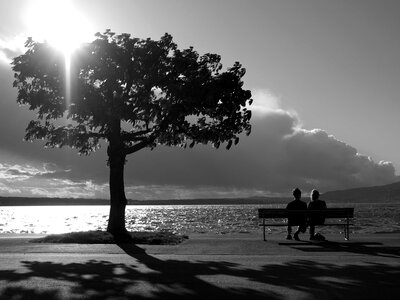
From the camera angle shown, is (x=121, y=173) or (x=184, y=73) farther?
(x=121, y=173)

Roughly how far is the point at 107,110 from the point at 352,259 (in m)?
10.8

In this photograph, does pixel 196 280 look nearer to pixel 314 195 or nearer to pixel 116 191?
→ pixel 314 195

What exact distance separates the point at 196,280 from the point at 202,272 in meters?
0.94

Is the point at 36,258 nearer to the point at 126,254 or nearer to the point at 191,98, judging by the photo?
the point at 126,254

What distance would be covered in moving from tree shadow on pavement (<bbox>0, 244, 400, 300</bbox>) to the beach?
0.05 ft

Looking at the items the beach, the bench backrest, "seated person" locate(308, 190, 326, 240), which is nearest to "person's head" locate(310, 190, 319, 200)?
"seated person" locate(308, 190, 326, 240)

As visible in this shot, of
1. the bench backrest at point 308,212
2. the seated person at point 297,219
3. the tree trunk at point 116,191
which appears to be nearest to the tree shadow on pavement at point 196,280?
the bench backrest at point 308,212

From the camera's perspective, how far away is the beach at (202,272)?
27.7 feet

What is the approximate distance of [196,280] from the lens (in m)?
9.55

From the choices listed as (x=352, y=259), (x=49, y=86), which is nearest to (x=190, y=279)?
(x=352, y=259)

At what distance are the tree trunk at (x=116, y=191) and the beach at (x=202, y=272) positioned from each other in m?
5.63

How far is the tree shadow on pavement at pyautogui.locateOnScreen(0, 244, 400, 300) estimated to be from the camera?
834 cm

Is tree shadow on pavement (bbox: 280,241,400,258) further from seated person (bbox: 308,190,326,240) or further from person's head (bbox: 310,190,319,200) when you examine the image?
person's head (bbox: 310,190,319,200)

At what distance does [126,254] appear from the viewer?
14.1 m
